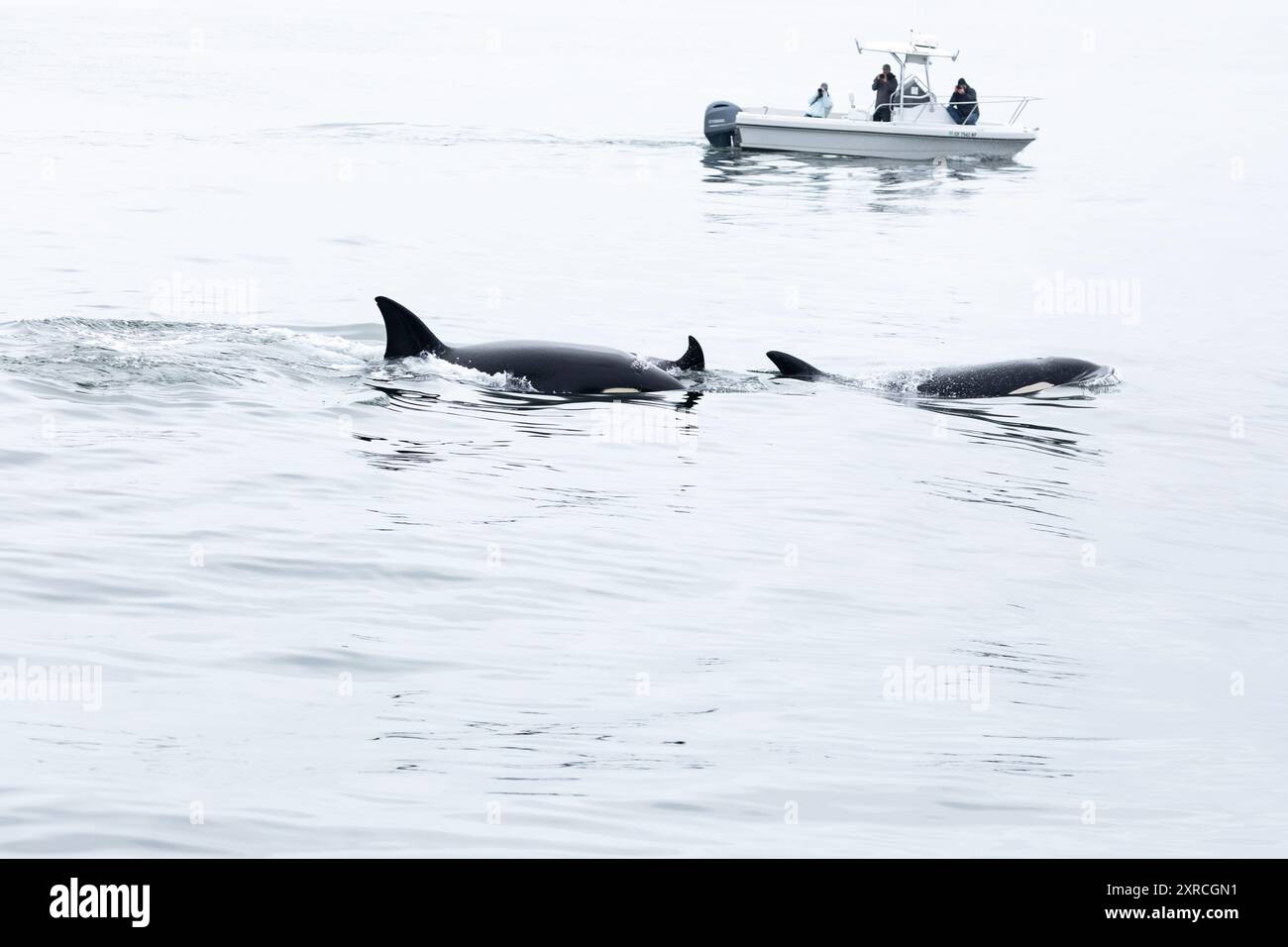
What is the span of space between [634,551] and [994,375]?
8.03m

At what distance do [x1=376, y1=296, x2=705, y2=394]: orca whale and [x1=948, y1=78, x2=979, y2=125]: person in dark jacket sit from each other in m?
33.5

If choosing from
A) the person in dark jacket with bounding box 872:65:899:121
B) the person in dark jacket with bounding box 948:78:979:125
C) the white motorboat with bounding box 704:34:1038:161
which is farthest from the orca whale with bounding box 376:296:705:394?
the person in dark jacket with bounding box 948:78:979:125

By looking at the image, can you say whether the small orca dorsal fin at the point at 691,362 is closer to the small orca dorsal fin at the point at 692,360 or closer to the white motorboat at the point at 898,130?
the small orca dorsal fin at the point at 692,360

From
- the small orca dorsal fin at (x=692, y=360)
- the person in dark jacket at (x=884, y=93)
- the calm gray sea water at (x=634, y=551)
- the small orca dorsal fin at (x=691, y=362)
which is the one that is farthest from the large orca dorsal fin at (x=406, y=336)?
the person in dark jacket at (x=884, y=93)

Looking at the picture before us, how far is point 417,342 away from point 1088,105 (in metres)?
65.4

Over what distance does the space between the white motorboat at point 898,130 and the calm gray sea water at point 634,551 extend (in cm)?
1269

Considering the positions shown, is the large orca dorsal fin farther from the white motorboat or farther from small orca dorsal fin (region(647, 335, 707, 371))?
the white motorboat

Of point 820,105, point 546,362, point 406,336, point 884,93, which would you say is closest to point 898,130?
point 884,93

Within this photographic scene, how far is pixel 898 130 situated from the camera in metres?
46.5

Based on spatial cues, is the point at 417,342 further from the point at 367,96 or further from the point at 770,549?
the point at 367,96

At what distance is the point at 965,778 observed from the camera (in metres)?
6.86

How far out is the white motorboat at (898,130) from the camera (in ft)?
153

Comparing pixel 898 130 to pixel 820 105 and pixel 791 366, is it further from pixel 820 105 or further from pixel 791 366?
pixel 791 366

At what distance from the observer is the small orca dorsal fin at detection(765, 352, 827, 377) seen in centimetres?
1788
